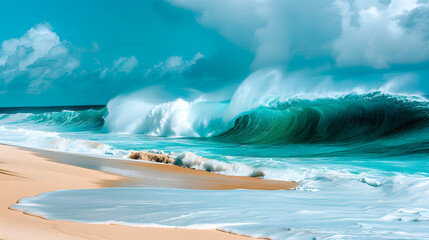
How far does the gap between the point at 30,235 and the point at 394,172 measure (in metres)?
7.10

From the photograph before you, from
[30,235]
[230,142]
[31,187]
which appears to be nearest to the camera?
[30,235]

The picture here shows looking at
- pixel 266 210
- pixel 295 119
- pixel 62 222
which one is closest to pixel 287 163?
pixel 266 210

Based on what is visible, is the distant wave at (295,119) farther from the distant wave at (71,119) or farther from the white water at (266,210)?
the white water at (266,210)

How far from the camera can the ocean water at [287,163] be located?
3021mm

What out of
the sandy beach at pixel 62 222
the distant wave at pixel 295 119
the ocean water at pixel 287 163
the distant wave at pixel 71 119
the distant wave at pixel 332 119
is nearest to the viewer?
the sandy beach at pixel 62 222

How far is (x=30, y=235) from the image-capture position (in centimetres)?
238

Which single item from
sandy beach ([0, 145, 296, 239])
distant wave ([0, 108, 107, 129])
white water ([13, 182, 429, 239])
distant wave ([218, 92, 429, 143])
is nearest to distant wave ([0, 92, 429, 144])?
distant wave ([218, 92, 429, 143])

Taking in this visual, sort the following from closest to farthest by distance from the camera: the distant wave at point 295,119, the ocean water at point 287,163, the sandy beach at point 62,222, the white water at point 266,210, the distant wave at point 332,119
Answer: the sandy beach at point 62,222, the white water at point 266,210, the ocean water at point 287,163, the distant wave at point 332,119, the distant wave at point 295,119

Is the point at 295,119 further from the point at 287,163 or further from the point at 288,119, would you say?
the point at 287,163

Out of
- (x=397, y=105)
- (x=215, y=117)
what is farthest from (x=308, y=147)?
(x=215, y=117)

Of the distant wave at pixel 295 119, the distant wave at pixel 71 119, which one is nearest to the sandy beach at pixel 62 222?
the distant wave at pixel 295 119

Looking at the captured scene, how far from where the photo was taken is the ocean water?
3.02 metres

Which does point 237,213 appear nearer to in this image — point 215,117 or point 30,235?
point 30,235

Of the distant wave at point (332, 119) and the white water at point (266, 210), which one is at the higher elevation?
Result: the distant wave at point (332, 119)
